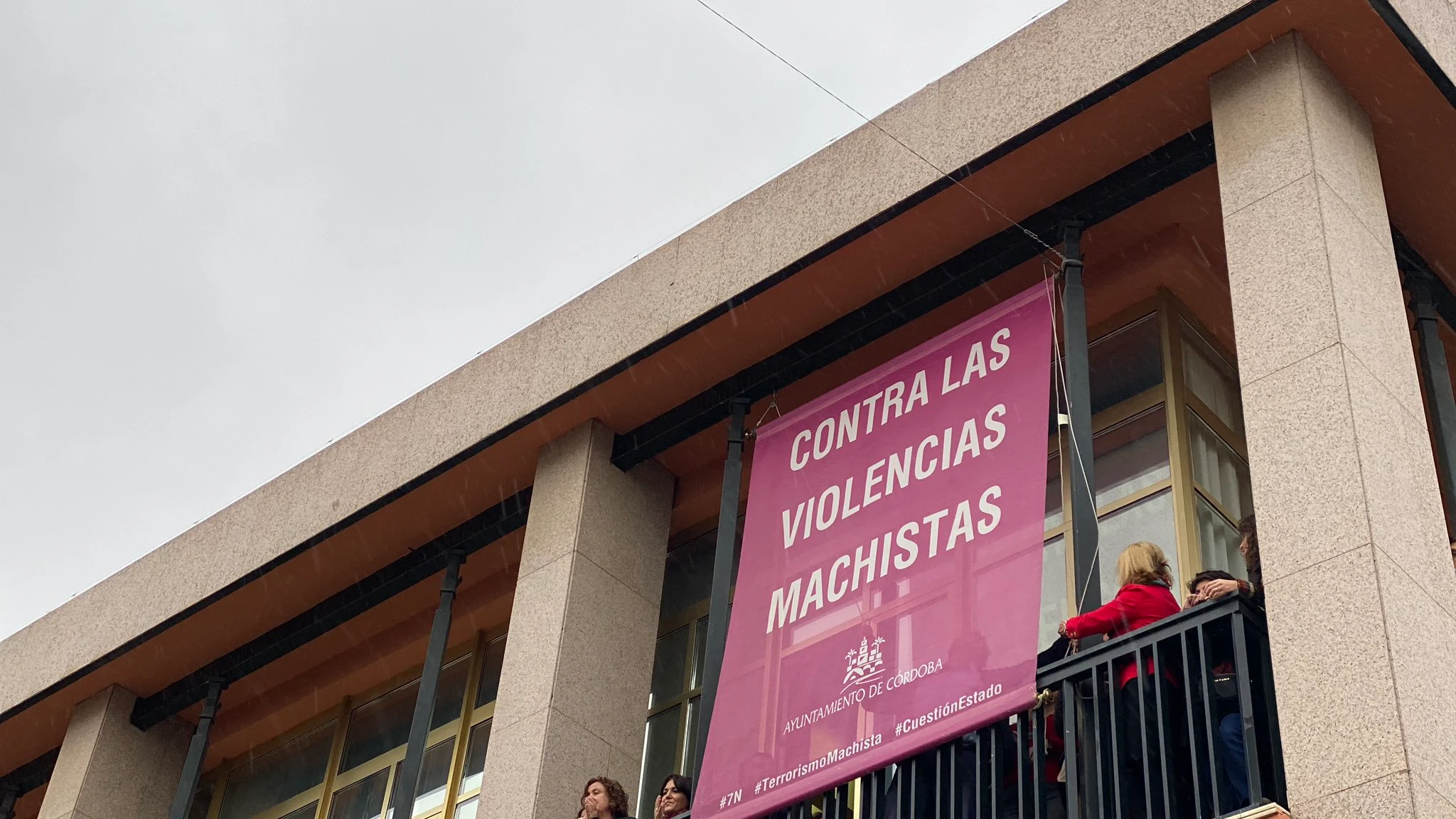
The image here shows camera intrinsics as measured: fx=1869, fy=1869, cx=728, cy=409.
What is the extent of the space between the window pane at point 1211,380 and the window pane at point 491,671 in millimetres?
6369

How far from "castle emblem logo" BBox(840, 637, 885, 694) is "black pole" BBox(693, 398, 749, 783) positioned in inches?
46.1

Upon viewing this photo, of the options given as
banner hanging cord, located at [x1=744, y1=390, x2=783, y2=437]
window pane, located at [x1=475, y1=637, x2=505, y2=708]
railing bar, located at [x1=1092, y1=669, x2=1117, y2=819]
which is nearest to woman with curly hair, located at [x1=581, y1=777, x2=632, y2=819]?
banner hanging cord, located at [x1=744, y1=390, x2=783, y2=437]

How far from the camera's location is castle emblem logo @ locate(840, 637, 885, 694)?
10.7 m

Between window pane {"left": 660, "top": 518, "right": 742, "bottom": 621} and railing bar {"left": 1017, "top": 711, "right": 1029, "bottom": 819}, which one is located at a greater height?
window pane {"left": 660, "top": 518, "right": 742, "bottom": 621}

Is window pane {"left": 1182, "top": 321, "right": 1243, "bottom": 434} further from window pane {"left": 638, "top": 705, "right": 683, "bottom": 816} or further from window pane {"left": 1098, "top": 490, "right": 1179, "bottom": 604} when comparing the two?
window pane {"left": 638, "top": 705, "right": 683, "bottom": 816}

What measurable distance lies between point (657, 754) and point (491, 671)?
2.47 meters

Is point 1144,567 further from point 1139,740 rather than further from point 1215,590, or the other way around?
point 1139,740

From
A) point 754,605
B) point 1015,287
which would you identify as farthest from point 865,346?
point 754,605

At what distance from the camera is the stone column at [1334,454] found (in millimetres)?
8047

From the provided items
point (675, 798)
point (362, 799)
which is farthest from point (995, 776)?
point (362, 799)

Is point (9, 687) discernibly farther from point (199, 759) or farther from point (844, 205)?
point (844, 205)

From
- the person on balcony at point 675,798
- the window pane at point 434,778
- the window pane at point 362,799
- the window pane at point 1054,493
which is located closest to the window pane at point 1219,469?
the window pane at point 1054,493

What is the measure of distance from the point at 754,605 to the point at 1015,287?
3132mm

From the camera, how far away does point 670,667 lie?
1478 centimetres
